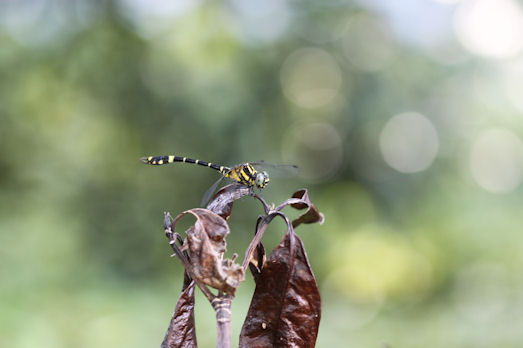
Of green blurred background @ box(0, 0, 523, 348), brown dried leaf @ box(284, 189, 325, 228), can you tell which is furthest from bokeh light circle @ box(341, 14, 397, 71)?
brown dried leaf @ box(284, 189, 325, 228)

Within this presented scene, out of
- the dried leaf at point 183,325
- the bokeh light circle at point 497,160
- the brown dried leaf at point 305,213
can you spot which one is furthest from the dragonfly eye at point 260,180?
the bokeh light circle at point 497,160

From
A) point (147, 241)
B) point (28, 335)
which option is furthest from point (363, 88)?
point (28, 335)

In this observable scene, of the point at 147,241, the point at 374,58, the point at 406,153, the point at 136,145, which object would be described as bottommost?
the point at 147,241

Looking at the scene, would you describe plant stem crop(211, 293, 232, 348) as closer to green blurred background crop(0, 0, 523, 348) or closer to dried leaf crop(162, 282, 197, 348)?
dried leaf crop(162, 282, 197, 348)

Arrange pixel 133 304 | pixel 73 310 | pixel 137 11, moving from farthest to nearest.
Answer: pixel 137 11, pixel 133 304, pixel 73 310

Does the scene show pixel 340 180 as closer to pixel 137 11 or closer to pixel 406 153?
Answer: pixel 406 153

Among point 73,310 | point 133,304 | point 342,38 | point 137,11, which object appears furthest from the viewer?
point 342,38
